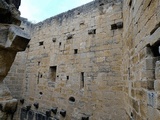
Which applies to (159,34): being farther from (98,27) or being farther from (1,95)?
(98,27)

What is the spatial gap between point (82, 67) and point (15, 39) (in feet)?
12.0

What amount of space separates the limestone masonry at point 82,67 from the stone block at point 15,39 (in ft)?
6.21

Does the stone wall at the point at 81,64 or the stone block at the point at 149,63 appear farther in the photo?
the stone wall at the point at 81,64

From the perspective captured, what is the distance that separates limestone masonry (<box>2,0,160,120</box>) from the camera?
12.9ft

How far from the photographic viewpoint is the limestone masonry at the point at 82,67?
395 cm

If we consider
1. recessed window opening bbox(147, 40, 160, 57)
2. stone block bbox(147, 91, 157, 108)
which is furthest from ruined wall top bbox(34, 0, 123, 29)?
stone block bbox(147, 91, 157, 108)

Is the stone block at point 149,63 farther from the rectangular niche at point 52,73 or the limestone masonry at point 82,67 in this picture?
the rectangular niche at point 52,73

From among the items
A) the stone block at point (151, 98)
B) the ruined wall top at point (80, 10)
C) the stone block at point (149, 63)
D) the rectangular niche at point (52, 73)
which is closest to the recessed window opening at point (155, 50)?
the stone block at point (149, 63)

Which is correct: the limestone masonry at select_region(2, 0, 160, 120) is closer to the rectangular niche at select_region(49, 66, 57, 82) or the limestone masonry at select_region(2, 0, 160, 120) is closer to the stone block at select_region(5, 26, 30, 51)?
the rectangular niche at select_region(49, 66, 57, 82)

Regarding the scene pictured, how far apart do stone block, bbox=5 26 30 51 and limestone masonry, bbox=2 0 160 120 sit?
1892 millimetres

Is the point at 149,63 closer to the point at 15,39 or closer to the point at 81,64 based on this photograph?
the point at 15,39

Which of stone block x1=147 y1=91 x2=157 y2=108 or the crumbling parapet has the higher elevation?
the crumbling parapet

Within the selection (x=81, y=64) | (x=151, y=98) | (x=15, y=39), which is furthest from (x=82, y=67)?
(x=15, y=39)

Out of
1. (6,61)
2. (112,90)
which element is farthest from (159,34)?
(112,90)
